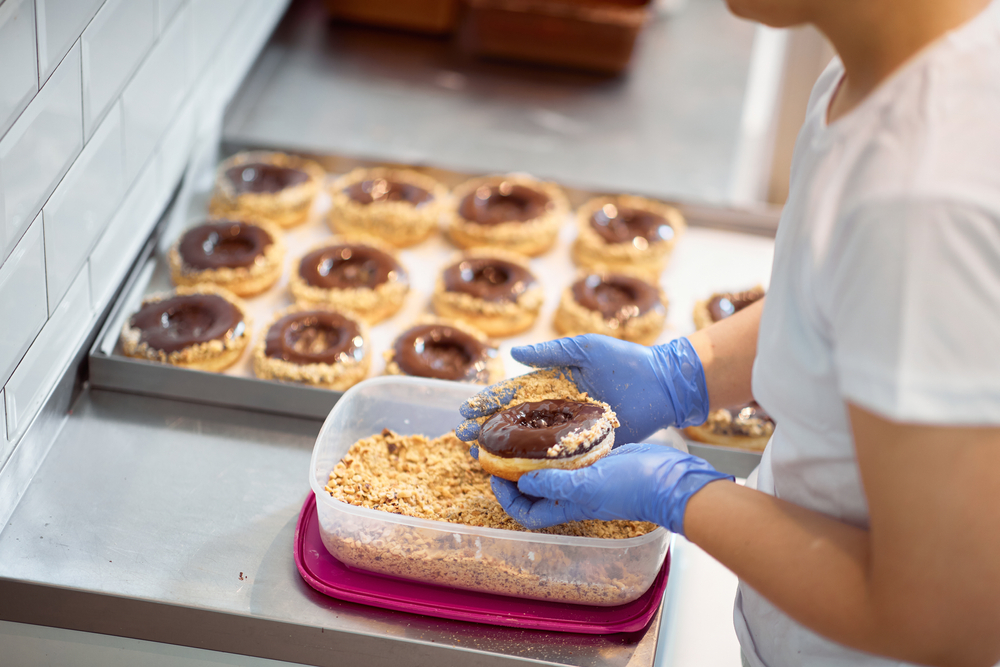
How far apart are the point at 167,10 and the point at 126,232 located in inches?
22.8

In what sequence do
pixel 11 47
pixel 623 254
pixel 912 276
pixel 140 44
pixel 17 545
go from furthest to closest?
pixel 623 254
pixel 140 44
pixel 17 545
pixel 11 47
pixel 912 276

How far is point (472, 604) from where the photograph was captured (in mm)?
1463

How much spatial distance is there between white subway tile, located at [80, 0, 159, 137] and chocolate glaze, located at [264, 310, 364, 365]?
25.8 inches

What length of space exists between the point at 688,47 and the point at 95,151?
2.73m

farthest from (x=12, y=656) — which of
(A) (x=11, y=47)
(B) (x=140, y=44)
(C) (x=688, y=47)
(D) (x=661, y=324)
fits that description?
(C) (x=688, y=47)

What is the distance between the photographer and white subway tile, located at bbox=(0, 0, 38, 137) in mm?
1341

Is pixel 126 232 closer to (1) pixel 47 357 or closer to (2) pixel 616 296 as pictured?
(1) pixel 47 357

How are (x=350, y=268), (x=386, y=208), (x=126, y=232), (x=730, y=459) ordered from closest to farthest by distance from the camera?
1. (x=730, y=459)
2. (x=126, y=232)
3. (x=350, y=268)
4. (x=386, y=208)

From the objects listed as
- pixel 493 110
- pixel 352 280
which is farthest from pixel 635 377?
pixel 493 110

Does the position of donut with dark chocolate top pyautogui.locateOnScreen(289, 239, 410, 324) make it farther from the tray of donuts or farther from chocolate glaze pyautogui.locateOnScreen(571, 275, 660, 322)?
chocolate glaze pyautogui.locateOnScreen(571, 275, 660, 322)

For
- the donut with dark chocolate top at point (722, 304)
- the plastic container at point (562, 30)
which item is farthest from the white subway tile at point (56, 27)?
the plastic container at point (562, 30)

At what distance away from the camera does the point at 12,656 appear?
1.56 metres

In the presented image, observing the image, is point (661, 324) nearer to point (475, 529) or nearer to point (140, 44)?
point (475, 529)

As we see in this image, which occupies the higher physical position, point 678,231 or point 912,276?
point 912,276
